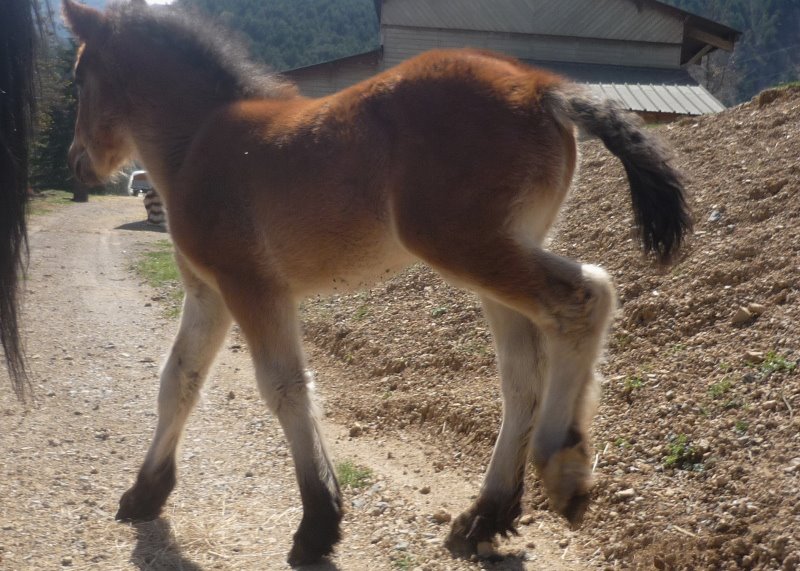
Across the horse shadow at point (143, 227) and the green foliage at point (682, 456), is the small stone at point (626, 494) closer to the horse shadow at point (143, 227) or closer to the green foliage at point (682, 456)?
the green foliage at point (682, 456)

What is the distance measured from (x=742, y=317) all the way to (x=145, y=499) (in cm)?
374

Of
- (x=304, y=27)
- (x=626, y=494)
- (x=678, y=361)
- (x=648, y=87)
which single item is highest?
(x=678, y=361)

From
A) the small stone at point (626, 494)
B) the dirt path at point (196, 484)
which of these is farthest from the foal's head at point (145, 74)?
the small stone at point (626, 494)

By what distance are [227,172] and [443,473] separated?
7.49 ft

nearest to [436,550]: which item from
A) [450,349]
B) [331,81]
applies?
[450,349]

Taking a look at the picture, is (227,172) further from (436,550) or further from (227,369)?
(227,369)

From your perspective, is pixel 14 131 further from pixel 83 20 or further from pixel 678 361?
pixel 678 361

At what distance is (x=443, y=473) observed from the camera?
4930 millimetres

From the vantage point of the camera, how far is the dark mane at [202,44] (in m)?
4.91

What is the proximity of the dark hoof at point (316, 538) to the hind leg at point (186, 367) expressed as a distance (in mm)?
1059

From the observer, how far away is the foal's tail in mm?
3639

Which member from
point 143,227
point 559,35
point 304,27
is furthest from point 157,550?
point 304,27

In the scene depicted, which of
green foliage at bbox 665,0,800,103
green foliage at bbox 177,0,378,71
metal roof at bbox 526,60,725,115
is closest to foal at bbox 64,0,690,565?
→ metal roof at bbox 526,60,725,115

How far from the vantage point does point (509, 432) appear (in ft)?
12.9
